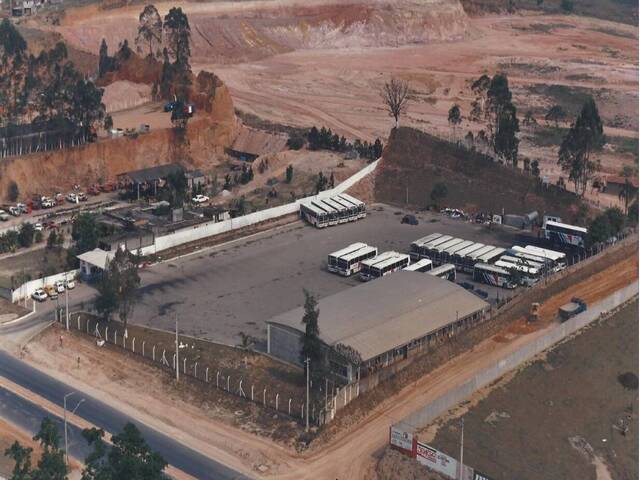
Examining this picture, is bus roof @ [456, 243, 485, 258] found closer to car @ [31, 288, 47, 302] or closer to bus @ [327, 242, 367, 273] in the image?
bus @ [327, 242, 367, 273]

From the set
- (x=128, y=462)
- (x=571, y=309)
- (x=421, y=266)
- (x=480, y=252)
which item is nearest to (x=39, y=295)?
(x=421, y=266)

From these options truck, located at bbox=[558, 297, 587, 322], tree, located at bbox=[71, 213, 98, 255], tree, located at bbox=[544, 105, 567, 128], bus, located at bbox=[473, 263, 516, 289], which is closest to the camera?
truck, located at bbox=[558, 297, 587, 322]

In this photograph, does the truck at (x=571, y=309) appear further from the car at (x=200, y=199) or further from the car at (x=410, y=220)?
the car at (x=200, y=199)

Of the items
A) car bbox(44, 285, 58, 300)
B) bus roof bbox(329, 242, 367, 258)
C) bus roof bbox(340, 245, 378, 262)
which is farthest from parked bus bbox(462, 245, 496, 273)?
car bbox(44, 285, 58, 300)

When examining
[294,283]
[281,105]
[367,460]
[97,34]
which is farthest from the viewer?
[97,34]

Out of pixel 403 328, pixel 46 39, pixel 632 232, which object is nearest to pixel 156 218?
pixel 403 328

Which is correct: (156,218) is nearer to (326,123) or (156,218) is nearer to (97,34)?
(326,123)
